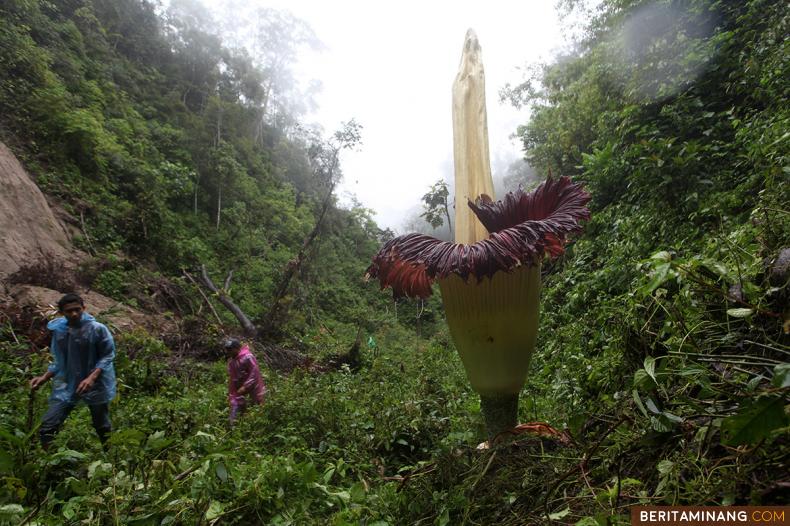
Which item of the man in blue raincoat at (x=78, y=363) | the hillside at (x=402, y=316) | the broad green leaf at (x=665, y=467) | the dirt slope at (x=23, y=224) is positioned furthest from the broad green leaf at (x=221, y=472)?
the dirt slope at (x=23, y=224)

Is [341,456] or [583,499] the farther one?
[341,456]

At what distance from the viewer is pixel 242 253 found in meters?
12.7

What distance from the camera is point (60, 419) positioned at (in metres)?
2.69

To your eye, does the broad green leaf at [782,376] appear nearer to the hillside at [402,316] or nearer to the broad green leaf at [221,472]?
the hillside at [402,316]

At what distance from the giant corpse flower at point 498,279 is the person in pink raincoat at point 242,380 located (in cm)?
338

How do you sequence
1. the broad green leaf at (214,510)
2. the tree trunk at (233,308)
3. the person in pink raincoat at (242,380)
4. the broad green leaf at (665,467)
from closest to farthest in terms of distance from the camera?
1. the broad green leaf at (665,467)
2. the broad green leaf at (214,510)
3. the person in pink raincoat at (242,380)
4. the tree trunk at (233,308)

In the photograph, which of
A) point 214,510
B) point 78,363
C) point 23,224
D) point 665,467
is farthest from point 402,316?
point 665,467

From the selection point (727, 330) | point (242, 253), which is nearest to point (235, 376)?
point (727, 330)

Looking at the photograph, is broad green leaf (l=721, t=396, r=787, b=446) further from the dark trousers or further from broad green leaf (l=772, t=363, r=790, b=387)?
the dark trousers

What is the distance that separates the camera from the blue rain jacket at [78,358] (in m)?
2.76

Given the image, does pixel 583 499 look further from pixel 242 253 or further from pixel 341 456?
pixel 242 253

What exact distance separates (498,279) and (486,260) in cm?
8

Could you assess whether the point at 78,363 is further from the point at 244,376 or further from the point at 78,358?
the point at 244,376

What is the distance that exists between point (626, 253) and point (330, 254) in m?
13.9
